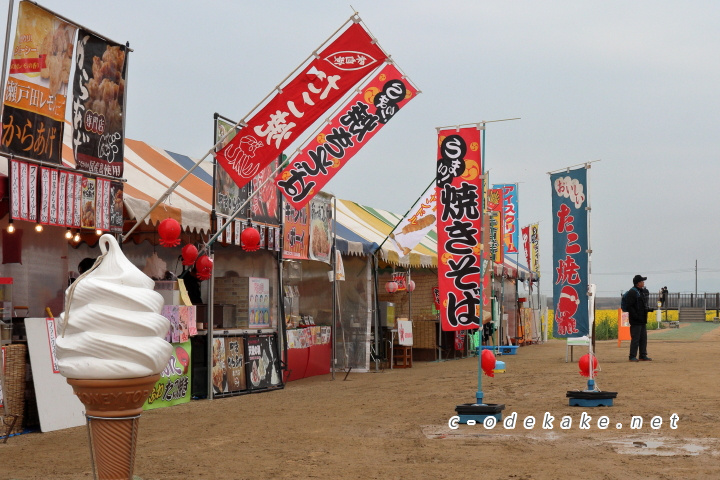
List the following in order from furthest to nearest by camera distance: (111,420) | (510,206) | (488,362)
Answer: (510,206)
(488,362)
(111,420)

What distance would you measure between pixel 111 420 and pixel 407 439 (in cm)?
434

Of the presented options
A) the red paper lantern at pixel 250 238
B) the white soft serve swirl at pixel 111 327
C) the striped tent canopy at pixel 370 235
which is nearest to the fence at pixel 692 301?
the striped tent canopy at pixel 370 235

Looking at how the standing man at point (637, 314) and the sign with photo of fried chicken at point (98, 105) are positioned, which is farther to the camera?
the standing man at point (637, 314)

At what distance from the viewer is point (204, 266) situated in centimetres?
1169

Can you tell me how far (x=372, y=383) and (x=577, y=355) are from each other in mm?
8018

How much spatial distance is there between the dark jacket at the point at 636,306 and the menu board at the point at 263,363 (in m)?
7.65

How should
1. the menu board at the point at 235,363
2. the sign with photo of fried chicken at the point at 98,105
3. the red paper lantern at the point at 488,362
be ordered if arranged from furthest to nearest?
the menu board at the point at 235,363, the sign with photo of fried chicken at the point at 98,105, the red paper lantern at the point at 488,362

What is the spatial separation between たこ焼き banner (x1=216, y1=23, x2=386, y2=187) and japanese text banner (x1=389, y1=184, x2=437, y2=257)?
24.6ft

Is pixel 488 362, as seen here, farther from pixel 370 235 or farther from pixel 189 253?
pixel 370 235

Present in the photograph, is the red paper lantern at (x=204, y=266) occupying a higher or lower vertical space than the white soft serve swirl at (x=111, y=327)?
higher

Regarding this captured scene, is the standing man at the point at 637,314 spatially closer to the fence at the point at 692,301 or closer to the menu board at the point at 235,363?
the menu board at the point at 235,363

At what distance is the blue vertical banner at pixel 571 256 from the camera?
37.0ft

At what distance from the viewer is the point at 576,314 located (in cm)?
1127

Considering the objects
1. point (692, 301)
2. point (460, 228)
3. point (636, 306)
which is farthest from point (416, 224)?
point (692, 301)
